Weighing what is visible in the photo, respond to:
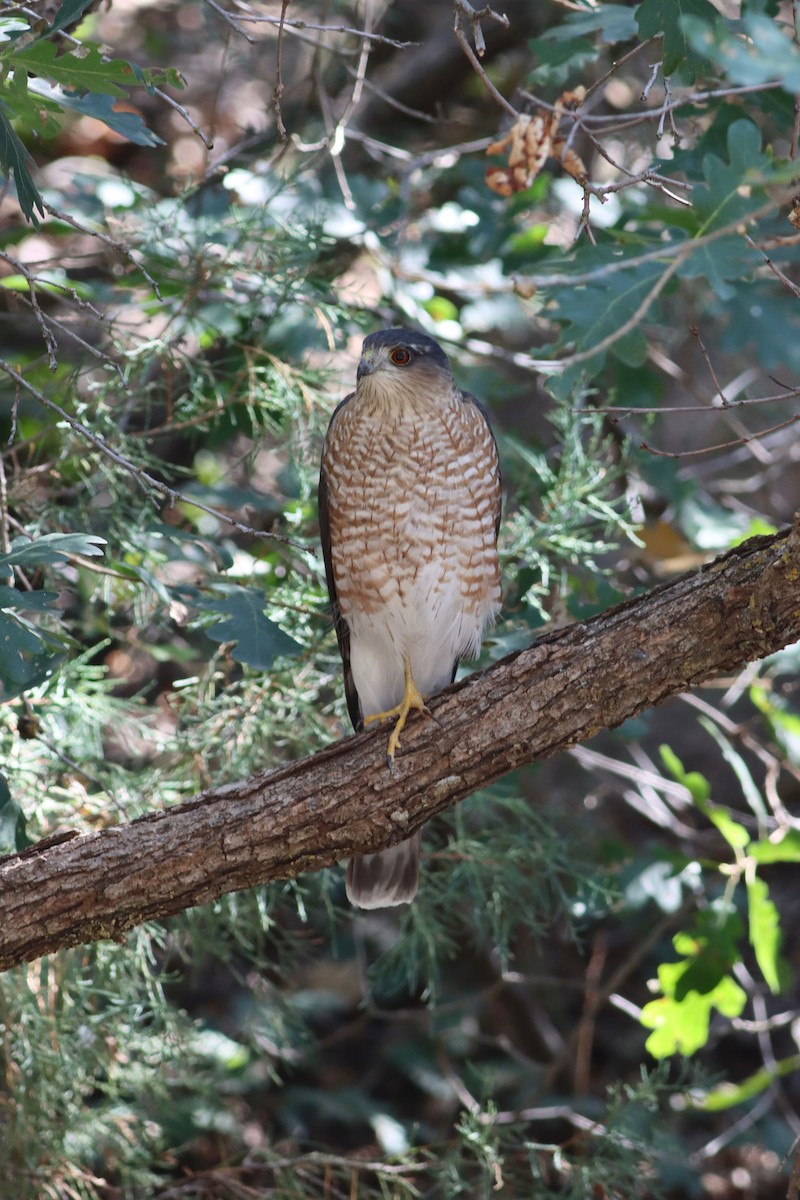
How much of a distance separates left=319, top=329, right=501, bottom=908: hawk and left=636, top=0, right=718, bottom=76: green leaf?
1.13m

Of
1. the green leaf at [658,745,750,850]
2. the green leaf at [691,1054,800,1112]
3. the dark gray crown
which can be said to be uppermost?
the dark gray crown

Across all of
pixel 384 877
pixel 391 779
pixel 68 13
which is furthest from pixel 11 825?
pixel 68 13

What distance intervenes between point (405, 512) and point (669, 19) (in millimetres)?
1524

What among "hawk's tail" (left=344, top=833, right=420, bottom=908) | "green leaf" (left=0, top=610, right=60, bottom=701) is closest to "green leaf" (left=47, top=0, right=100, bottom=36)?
"green leaf" (left=0, top=610, right=60, bottom=701)

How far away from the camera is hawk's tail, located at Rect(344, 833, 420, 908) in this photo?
365 centimetres

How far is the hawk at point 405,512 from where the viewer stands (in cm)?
360

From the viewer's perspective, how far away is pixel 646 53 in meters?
5.66

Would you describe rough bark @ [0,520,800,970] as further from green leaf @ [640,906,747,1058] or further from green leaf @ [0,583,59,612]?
green leaf @ [640,906,747,1058]

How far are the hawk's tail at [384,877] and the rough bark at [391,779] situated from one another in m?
0.68

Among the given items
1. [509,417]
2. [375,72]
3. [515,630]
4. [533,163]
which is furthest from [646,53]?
[515,630]

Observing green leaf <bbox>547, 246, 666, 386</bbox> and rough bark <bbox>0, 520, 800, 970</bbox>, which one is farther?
green leaf <bbox>547, 246, 666, 386</bbox>

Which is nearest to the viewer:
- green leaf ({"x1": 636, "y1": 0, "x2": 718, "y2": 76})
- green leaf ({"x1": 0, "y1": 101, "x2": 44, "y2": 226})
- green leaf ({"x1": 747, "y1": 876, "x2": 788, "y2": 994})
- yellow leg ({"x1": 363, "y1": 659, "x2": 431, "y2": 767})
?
green leaf ({"x1": 0, "y1": 101, "x2": 44, "y2": 226})

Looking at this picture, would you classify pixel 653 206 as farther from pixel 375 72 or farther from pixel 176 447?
pixel 375 72

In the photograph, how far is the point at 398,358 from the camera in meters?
3.60
